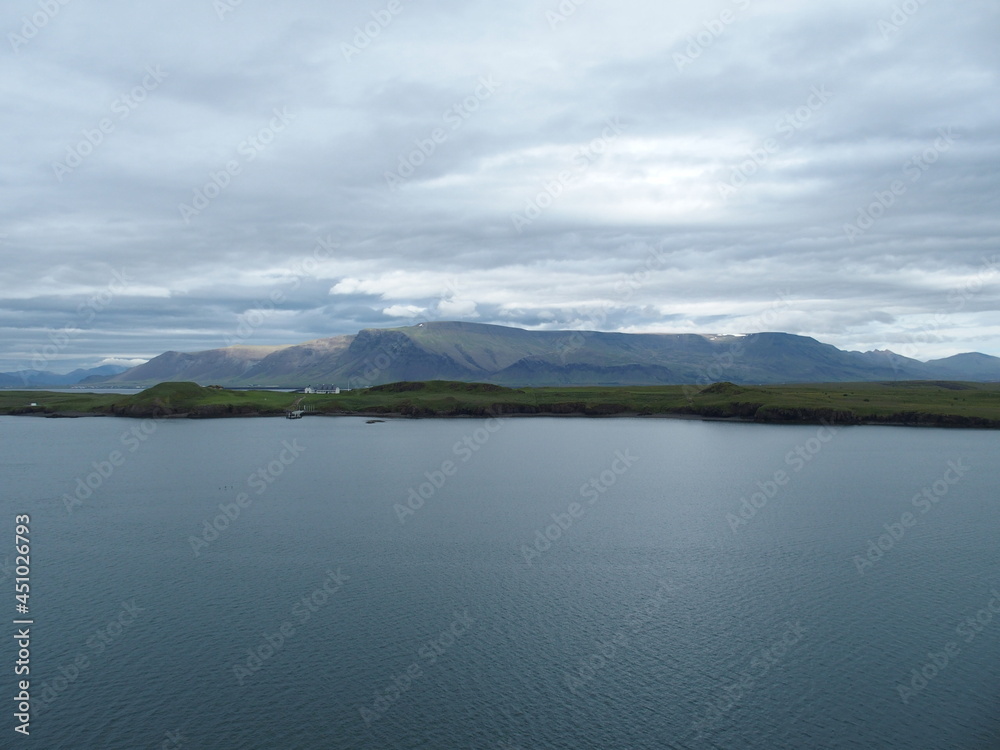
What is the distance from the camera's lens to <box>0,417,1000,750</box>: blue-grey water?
30.3 metres

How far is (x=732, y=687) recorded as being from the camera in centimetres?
3319

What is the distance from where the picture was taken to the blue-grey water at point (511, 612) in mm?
30312

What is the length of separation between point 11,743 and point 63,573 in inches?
937

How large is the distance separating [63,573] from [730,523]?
57.6m

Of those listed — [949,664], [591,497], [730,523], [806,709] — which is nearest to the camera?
[806,709]

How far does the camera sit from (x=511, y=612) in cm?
4250

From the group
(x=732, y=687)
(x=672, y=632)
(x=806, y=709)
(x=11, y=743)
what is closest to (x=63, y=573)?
(x=11, y=743)

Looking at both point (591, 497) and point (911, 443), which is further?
point (911, 443)

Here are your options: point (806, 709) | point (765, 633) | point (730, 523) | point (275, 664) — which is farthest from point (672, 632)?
point (730, 523)

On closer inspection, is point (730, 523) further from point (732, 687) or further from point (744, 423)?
point (744, 423)

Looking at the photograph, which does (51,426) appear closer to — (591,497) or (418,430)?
(418,430)

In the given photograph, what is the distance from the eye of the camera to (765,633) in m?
39.1

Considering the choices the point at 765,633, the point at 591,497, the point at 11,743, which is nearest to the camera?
the point at 11,743

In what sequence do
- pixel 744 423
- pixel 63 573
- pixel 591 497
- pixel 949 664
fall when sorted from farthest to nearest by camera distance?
1. pixel 744 423
2. pixel 591 497
3. pixel 63 573
4. pixel 949 664
